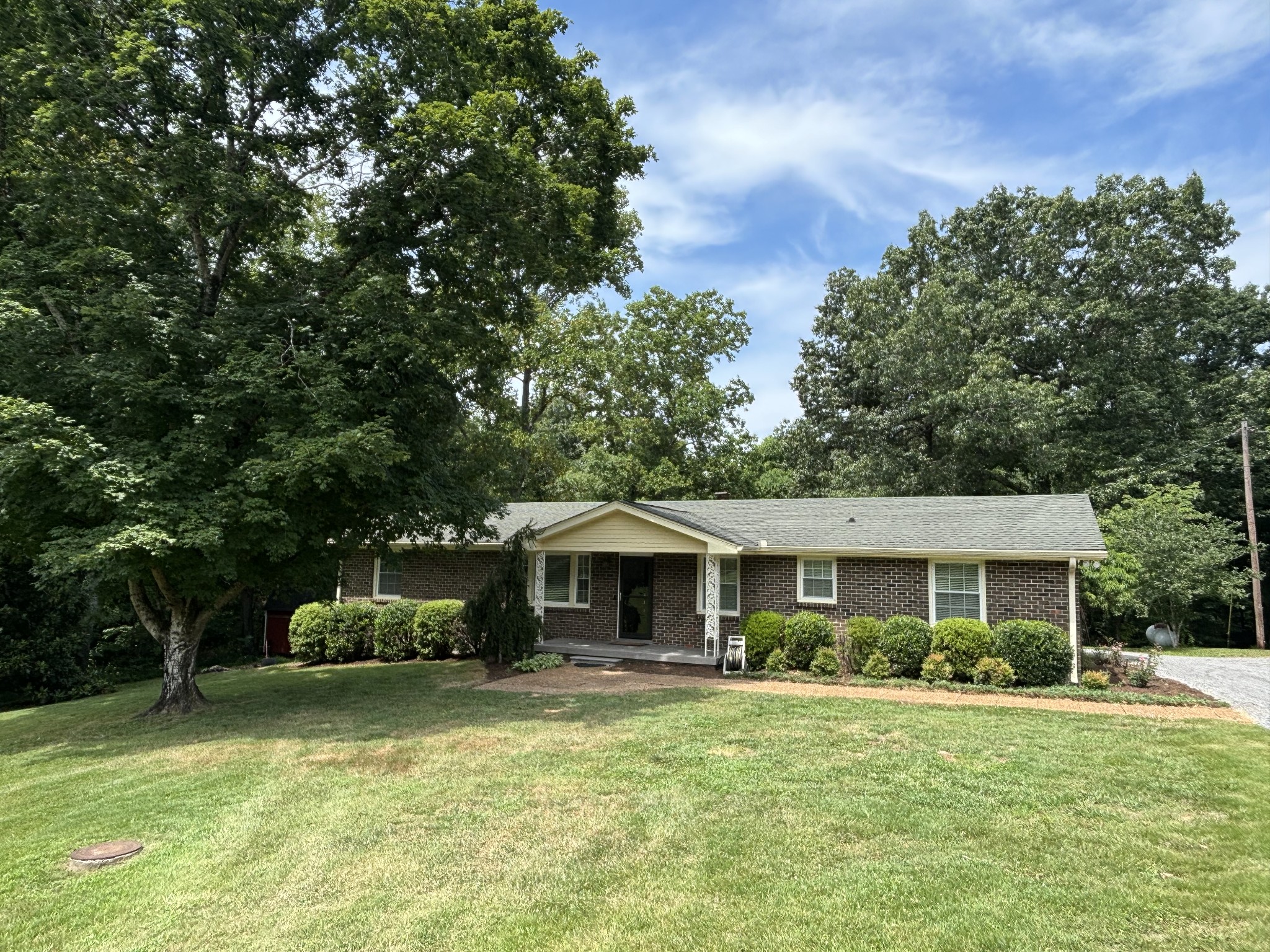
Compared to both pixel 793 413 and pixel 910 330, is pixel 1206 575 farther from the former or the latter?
pixel 793 413

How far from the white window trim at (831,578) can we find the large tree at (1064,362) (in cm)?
1183

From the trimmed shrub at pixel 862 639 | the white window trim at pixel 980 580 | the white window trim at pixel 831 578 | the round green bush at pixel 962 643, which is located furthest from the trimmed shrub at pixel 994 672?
the white window trim at pixel 831 578

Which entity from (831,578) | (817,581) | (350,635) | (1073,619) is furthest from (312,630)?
(1073,619)

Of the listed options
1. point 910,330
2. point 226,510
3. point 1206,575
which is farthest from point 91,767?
point 1206,575

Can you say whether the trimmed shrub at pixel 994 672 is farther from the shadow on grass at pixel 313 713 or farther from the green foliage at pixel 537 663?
the green foliage at pixel 537 663

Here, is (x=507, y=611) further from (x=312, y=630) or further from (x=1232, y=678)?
(x=1232, y=678)

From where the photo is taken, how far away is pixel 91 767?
762cm

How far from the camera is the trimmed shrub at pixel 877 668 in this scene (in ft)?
41.0

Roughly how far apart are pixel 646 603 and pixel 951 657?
6.55 m

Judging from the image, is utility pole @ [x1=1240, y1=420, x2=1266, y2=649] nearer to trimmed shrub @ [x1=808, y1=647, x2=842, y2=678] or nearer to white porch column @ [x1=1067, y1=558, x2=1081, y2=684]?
white porch column @ [x1=1067, y1=558, x2=1081, y2=684]

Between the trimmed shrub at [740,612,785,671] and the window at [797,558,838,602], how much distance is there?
3.12ft

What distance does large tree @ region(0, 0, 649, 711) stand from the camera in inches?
353

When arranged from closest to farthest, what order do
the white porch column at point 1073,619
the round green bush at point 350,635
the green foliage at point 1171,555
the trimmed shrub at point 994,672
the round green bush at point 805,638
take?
1. the trimmed shrub at point 994,672
2. the white porch column at point 1073,619
3. the round green bush at point 805,638
4. the round green bush at point 350,635
5. the green foliage at point 1171,555

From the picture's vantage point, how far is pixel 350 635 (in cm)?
1609
